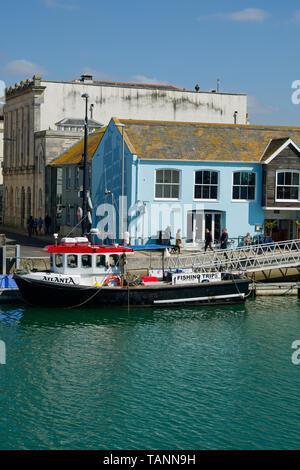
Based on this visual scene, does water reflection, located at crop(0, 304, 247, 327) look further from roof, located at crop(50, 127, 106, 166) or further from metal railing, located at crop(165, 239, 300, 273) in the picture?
roof, located at crop(50, 127, 106, 166)

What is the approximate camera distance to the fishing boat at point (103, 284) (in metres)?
33.6

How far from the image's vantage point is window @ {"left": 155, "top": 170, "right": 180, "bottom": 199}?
4425 centimetres

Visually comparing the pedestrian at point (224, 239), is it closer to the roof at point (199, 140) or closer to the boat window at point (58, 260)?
the roof at point (199, 140)

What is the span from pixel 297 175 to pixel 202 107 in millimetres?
24942

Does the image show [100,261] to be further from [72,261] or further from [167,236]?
[167,236]

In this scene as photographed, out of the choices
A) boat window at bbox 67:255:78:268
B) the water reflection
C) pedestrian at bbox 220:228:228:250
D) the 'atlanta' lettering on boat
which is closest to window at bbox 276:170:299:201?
pedestrian at bbox 220:228:228:250

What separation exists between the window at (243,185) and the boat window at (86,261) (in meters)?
14.7

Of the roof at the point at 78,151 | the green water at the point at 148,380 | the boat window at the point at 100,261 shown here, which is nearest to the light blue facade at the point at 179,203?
the roof at the point at 78,151

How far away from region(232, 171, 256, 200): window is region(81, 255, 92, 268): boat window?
48.3ft

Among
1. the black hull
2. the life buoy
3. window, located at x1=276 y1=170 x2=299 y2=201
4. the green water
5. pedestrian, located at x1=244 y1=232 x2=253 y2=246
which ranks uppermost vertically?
window, located at x1=276 y1=170 x2=299 y2=201
